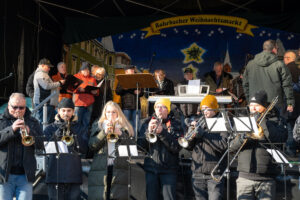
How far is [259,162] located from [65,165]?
249cm

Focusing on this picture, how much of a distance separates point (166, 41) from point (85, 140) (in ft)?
24.5

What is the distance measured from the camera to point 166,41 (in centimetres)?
1284

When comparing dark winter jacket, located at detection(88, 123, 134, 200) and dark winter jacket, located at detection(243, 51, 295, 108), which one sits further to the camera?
dark winter jacket, located at detection(243, 51, 295, 108)

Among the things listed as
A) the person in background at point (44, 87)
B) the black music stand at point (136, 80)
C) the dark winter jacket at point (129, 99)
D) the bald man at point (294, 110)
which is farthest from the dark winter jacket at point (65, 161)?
the bald man at point (294, 110)

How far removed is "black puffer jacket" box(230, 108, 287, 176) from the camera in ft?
17.7

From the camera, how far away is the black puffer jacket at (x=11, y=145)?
16.8 ft

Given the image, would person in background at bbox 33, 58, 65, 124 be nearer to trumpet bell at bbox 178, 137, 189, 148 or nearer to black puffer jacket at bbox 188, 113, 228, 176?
trumpet bell at bbox 178, 137, 189, 148

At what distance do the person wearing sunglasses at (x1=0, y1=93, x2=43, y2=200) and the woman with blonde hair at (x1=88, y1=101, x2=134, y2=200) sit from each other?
898 mm

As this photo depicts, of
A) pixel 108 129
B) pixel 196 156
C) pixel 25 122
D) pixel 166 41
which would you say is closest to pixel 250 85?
pixel 196 156

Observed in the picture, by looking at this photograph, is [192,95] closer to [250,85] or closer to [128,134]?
[250,85]

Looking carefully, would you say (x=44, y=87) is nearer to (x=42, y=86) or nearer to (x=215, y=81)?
(x=42, y=86)

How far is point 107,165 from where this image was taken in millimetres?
5988

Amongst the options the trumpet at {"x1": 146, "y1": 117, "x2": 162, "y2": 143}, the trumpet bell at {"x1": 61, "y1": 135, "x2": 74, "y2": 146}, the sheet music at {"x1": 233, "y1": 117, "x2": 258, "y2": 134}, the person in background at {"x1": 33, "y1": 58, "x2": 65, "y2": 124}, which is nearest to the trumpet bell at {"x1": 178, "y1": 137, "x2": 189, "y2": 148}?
the trumpet at {"x1": 146, "y1": 117, "x2": 162, "y2": 143}

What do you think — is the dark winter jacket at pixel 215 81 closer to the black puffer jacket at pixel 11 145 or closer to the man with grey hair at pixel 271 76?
the man with grey hair at pixel 271 76
